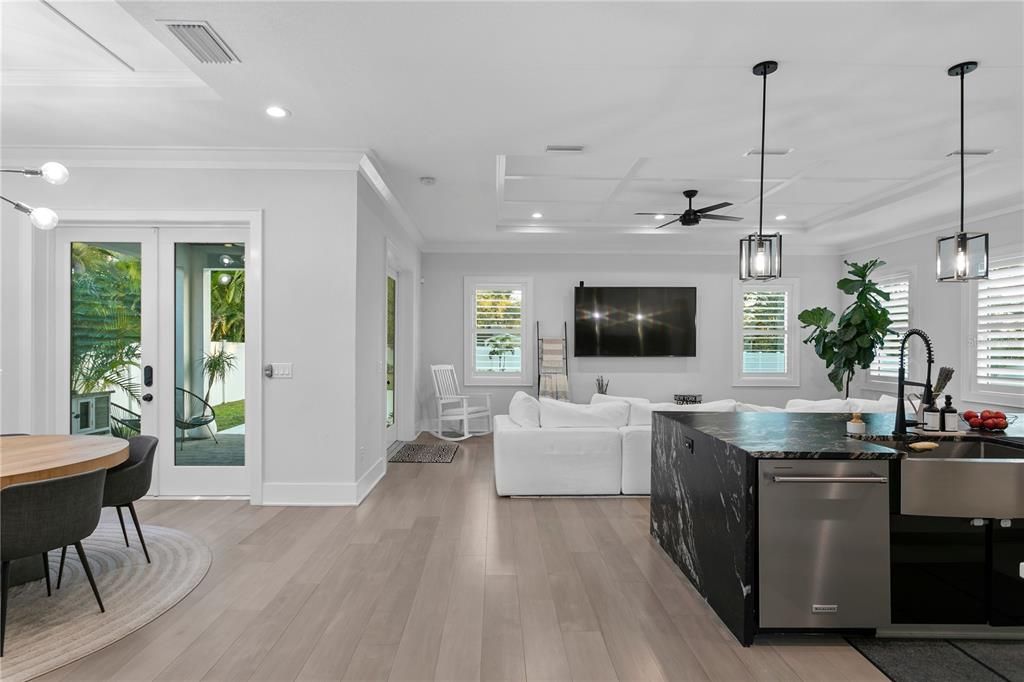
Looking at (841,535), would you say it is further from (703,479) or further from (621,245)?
(621,245)

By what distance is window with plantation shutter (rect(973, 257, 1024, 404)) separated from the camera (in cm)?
530

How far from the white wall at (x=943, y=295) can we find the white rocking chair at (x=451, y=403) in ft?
17.8

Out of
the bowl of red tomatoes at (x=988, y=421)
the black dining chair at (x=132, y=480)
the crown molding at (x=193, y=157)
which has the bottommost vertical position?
the black dining chair at (x=132, y=480)

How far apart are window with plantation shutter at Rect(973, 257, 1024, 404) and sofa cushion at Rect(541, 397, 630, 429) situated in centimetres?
401

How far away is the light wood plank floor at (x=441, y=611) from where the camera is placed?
2156 mm

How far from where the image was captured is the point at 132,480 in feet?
10.2

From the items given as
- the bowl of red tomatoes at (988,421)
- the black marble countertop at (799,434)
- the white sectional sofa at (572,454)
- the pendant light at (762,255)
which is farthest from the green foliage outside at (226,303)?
the bowl of red tomatoes at (988,421)

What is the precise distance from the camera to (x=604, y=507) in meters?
4.32

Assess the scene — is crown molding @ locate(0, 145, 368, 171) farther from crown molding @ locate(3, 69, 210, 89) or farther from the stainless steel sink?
the stainless steel sink

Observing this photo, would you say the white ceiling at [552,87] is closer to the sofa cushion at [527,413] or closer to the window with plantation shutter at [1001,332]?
the window with plantation shutter at [1001,332]

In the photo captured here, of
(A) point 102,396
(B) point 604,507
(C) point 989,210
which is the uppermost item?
(C) point 989,210

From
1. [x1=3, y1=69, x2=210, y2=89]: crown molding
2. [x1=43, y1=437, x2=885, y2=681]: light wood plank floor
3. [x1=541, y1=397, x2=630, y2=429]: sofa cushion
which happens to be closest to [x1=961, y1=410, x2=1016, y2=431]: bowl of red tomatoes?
[x1=43, y1=437, x2=885, y2=681]: light wood plank floor

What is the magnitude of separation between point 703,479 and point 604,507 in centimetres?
173

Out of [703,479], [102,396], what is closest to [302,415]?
[102,396]
